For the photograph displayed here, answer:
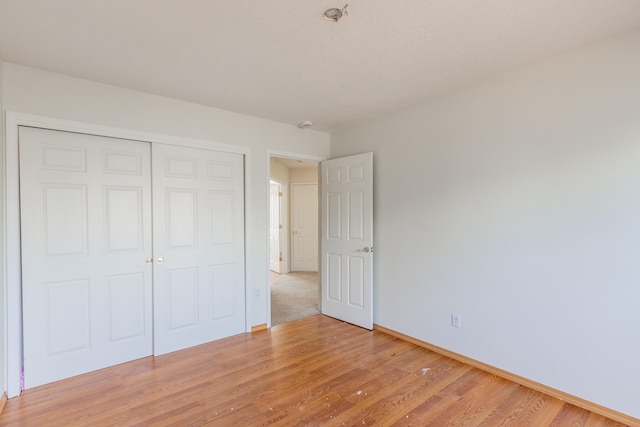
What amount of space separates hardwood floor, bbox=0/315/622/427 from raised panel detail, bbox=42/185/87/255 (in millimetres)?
1044

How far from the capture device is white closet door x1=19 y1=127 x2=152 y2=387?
7.66 ft

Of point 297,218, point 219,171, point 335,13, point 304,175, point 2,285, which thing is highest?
point 335,13

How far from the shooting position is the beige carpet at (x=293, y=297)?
405 cm

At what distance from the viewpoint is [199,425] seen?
192 centimetres

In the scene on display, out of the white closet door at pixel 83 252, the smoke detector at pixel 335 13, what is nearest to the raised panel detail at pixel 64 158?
the white closet door at pixel 83 252

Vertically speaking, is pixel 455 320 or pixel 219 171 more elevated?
pixel 219 171

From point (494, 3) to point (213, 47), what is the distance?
1.66m

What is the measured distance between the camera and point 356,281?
361 cm

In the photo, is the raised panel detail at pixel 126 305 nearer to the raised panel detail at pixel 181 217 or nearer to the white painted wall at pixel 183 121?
the raised panel detail at pixel 181 217

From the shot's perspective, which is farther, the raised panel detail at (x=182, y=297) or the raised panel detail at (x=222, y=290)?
the raised panel detail at (x=222, y=290)

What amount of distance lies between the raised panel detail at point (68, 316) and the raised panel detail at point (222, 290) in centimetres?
104

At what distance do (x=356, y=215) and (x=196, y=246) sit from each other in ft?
5.72

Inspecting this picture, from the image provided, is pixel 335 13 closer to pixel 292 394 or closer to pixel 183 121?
pixel 183 121

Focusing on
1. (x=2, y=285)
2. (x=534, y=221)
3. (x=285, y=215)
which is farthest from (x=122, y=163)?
(x=285, y=215)
